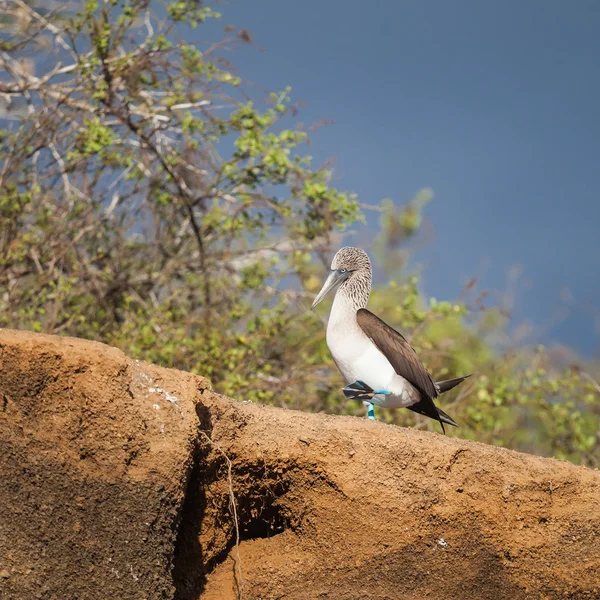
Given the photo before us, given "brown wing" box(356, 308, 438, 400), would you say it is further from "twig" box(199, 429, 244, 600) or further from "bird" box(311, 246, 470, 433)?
"twig" box(199, 429, 244, 600)

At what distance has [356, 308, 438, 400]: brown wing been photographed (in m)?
5.32

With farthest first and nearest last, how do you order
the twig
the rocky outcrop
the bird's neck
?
the bird's neck, the twig, the rocky outcrop

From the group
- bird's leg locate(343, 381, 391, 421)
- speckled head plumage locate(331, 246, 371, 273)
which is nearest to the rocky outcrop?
bird's leg locate(343, 381, 391, 421)

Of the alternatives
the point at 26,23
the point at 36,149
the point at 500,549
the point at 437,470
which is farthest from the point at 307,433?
the point at 26,23

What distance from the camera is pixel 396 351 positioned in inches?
210

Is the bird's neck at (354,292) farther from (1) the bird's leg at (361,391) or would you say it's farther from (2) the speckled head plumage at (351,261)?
(1) the bird's leg at (361,391)

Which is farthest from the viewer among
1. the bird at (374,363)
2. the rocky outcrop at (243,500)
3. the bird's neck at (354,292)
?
the bird's neck at (354,292)

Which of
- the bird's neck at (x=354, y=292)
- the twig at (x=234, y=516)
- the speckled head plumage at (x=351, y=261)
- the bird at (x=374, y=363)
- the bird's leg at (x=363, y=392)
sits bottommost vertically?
the twig at (x=234, y=516)

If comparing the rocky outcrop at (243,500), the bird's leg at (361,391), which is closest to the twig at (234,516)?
A: the rocky outcrop at (243,500)

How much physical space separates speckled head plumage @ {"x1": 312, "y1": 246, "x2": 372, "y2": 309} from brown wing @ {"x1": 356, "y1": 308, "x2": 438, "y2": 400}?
0.21 metres

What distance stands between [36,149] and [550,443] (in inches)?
288

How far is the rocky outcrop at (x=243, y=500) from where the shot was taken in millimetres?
3785

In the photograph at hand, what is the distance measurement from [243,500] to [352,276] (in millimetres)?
1870

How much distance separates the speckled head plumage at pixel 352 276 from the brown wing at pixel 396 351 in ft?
0.68
